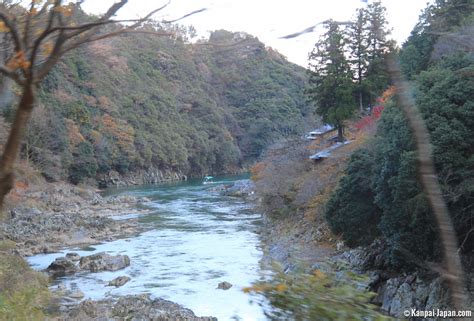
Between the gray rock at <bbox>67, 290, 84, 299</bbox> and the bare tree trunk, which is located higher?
the bare tree trunk

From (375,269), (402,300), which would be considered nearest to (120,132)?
(375,269)

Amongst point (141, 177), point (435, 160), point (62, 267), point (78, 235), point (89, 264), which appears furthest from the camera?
point (141, 177)

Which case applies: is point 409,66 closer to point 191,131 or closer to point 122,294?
point 122,294

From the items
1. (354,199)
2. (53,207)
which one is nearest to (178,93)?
(53,207)

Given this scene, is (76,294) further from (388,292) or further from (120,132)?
(120,132)

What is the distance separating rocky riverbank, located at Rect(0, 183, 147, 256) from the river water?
1180 mm

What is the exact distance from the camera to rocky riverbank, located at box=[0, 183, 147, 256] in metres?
19.1

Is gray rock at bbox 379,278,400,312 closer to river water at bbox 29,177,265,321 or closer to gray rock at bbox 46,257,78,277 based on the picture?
river water at bbox 29,177,265,321

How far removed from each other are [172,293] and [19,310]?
5.82 metres

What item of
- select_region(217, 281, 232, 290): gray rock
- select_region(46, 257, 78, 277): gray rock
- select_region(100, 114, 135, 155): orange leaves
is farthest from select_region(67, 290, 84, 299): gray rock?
select_region(100, 114, 135, 155): orange leaves

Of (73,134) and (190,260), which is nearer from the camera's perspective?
(190,260)

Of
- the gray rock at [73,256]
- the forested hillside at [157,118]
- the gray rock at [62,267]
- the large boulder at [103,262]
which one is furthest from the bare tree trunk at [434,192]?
the forested hillside at [157,118]

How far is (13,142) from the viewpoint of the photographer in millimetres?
2373

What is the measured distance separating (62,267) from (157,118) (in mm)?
36804
